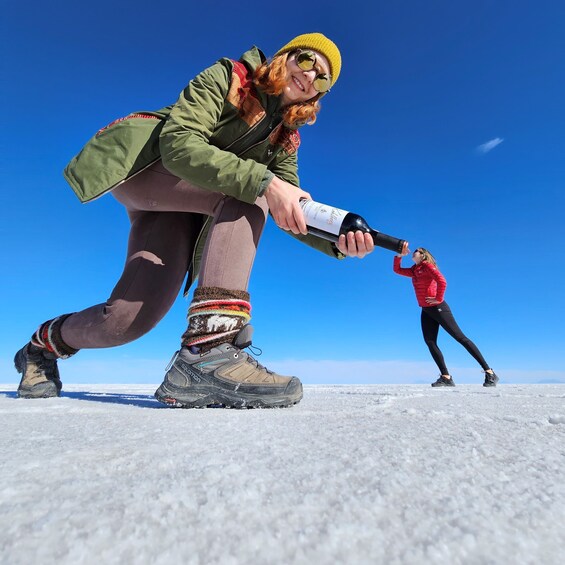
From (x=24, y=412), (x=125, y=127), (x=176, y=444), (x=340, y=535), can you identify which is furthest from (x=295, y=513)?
(x=125, y=127)

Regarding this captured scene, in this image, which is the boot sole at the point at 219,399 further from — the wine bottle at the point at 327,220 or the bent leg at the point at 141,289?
the wine bottle at the point at 327,220

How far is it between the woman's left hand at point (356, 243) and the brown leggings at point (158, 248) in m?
0.38

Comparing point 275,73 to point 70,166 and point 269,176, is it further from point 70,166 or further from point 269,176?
point 70,166

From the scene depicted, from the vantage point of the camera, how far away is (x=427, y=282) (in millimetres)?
5512

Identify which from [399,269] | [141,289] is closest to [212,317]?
[141,289]

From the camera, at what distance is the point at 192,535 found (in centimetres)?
34

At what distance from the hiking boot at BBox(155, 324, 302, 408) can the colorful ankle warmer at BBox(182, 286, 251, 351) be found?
40 millimetres

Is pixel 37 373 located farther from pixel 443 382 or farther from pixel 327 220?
pixel 443 382

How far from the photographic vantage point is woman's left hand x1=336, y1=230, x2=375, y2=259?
5.71 feet

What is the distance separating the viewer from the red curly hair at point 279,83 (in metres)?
1.76

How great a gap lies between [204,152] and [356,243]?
780mm

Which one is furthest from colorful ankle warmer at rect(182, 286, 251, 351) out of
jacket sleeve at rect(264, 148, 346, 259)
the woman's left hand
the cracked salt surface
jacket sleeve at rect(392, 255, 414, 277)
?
jacket sleeve at rect(392, 255, 414, 277)

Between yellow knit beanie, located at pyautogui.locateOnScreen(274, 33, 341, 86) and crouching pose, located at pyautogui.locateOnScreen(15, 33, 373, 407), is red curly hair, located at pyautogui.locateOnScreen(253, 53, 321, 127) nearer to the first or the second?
crouching pose, located at pyautogui.locateOnScreen(15, 33, 373, 407)

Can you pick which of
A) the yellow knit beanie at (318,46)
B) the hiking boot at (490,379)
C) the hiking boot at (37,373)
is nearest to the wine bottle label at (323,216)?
the yellow knit beanie at (318,46)
